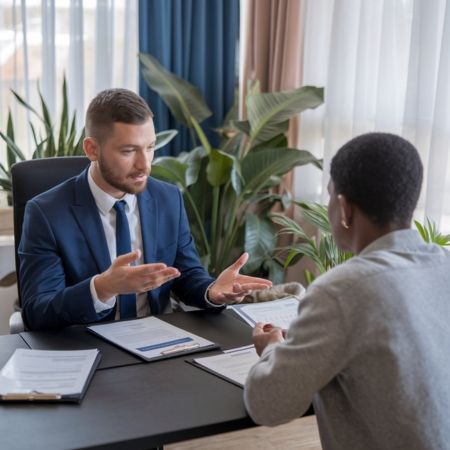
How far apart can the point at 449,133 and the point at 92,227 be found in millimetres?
1472

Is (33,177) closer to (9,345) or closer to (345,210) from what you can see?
(9,345)

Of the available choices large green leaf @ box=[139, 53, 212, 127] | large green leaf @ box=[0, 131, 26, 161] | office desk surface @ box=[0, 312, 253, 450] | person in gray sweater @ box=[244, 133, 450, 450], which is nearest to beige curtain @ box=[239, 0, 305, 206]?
large green leaf @ box=[139, 53, 212, 127]

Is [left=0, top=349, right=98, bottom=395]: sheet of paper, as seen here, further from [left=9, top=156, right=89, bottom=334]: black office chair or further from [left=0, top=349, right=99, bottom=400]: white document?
[left=9, top=156, right=89, bottom=334]: black office chair

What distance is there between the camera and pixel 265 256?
12.2 feet

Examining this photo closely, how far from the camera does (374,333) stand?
128cm

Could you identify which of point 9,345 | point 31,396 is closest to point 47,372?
point 31,396

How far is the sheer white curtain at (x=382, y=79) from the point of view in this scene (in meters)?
2.94

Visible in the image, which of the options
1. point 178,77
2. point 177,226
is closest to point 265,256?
point 178,77

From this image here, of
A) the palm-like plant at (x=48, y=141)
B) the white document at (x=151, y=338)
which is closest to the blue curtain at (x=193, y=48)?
the palm-like plant at (x=48, y=141)

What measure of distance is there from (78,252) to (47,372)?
58 centimetres

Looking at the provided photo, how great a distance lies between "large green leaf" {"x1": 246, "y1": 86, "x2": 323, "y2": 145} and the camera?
11.5ft

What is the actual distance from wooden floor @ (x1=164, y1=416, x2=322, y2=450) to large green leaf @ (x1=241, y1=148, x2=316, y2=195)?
1.17 meters

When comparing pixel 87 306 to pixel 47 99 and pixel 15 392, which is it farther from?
pixel 47 99

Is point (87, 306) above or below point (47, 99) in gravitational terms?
below
